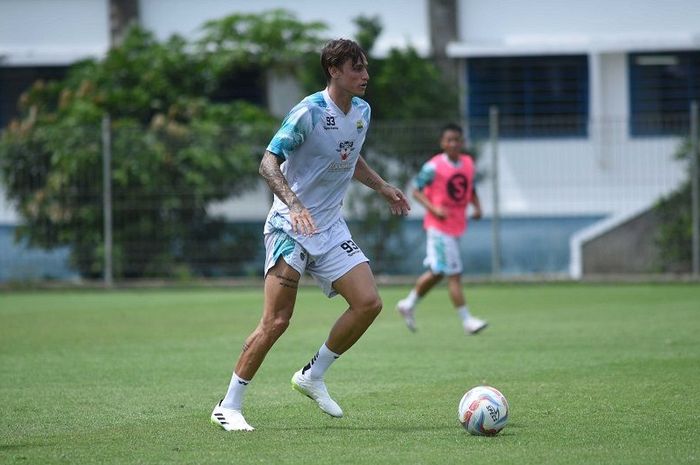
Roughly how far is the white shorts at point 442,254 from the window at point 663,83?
13089 mm

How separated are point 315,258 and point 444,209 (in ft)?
24.4

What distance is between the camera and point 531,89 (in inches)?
1101

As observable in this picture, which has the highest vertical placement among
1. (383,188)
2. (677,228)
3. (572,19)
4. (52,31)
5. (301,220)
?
(52,31)

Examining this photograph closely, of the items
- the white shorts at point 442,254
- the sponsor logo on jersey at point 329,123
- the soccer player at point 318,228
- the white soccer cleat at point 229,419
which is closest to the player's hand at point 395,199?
the soccer player at point 318,228

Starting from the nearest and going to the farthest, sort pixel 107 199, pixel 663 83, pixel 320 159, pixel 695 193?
pixel 320 159 < pixel 695 193 < pixel 107 199 < pixel 663 83

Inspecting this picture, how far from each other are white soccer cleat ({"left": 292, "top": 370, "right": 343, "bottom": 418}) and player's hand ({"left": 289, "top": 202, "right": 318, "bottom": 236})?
115 centimetres

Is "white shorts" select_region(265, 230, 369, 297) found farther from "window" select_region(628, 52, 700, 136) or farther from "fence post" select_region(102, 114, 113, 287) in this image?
"window" select_region(628, 52, 700, 136)

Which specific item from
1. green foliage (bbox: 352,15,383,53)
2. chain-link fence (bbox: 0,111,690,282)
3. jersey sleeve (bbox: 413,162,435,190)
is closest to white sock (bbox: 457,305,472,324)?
jersey sleeve (bbox: 413,162,435,190)

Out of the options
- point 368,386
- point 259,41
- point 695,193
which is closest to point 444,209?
point 368,386

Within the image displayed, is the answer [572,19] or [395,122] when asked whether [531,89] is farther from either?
[395,122]

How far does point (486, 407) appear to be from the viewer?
7.39 m

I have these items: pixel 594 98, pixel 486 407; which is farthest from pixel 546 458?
pixel 594 98

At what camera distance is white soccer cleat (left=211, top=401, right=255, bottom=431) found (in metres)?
7.75

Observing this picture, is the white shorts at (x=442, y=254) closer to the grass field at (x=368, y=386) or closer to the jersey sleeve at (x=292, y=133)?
the grass field at (x=368, y=386)
